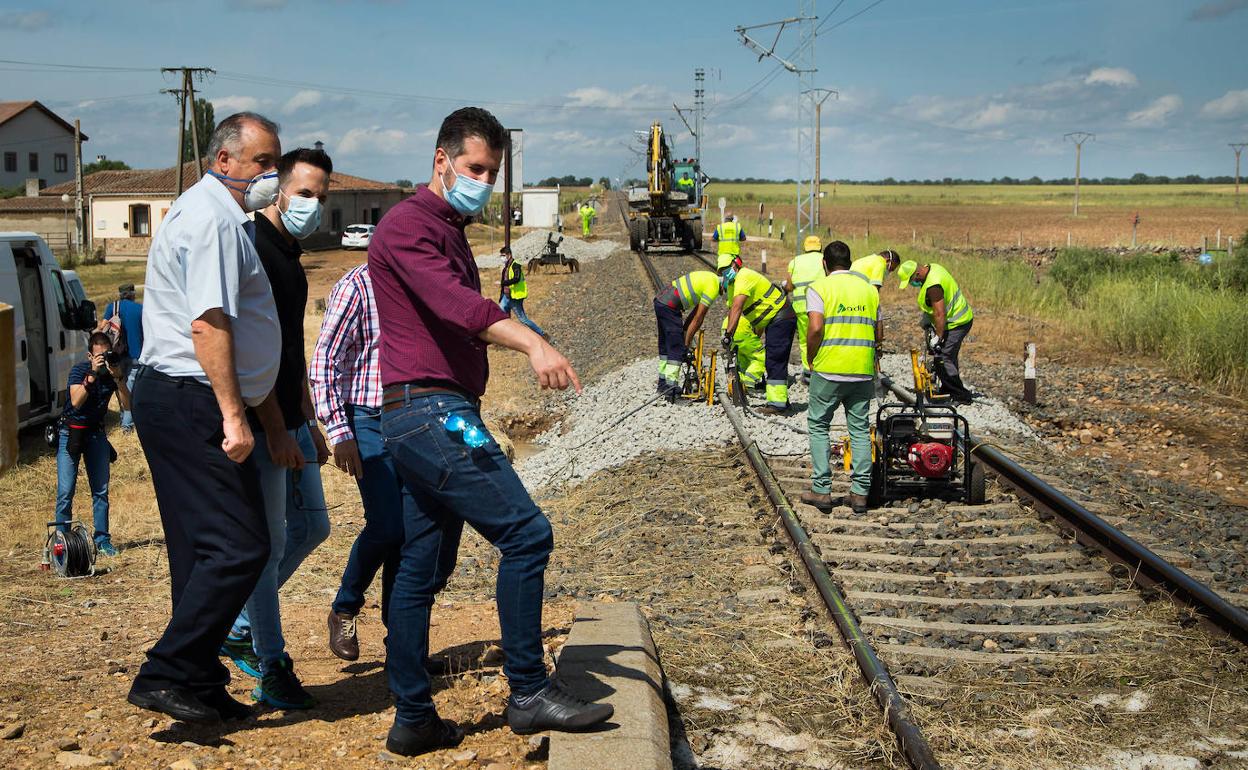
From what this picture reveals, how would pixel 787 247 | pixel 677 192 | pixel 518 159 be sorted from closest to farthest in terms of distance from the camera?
1. pixel 518 159
2. pixel 677 192
3. pixel 787 247

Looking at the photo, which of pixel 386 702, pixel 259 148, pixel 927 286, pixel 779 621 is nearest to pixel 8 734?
pixel 386 702

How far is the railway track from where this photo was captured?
5840 millimetres

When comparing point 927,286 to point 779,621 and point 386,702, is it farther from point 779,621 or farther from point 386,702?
point 386,702

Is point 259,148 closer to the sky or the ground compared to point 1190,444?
closer to the sky

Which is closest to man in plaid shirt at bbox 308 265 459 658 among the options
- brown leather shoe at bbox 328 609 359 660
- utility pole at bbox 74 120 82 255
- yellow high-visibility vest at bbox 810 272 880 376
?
brown leather shoe at bbox 328 609 359 660

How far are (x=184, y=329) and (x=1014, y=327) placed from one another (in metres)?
18.2

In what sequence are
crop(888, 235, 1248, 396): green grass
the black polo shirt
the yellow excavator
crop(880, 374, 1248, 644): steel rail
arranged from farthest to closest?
1. the yellow excavator
2. crop(888, 235, 1248, 396): green grass
3. crop(880, 374, 1248, 644): steel rail
4. the black polo shirt

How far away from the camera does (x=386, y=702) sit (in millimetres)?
4898

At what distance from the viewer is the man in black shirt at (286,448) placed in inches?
179

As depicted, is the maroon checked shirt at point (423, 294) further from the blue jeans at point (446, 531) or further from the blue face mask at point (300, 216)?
the blue face mask at point (300, 216)

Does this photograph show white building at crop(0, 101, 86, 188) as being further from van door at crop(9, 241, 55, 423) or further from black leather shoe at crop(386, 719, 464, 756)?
black leather shoe at crop(386, 719, 464, 756)

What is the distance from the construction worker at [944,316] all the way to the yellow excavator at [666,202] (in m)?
26.2

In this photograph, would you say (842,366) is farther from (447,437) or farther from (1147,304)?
(1147,304)

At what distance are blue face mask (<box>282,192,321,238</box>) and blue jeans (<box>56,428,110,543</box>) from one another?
473 cm
